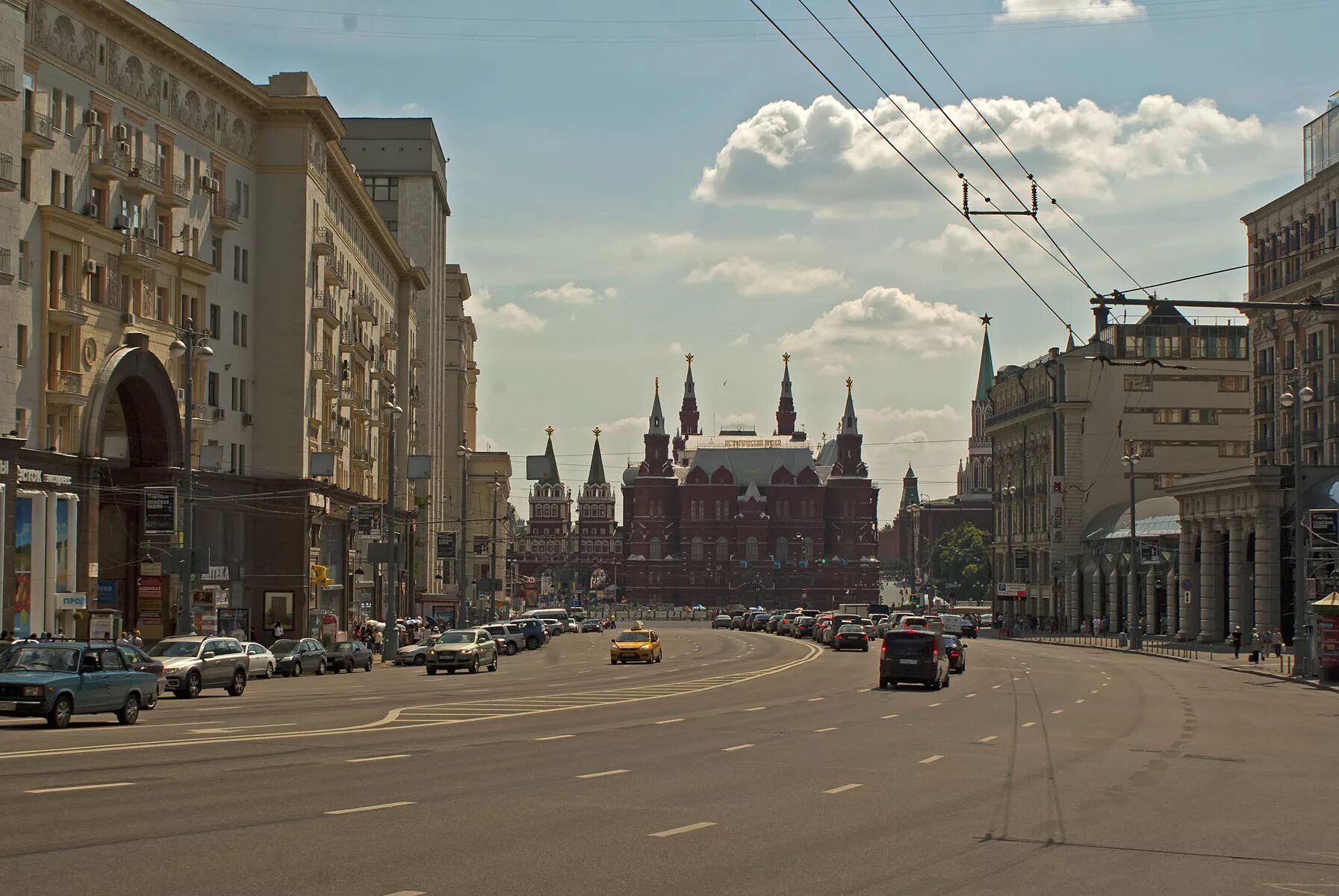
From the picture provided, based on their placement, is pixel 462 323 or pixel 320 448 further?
pixel 462 323

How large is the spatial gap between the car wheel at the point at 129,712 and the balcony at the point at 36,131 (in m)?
24.8

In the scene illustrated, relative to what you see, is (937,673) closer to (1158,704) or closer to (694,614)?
(1158,704)

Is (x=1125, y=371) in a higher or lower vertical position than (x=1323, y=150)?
lower

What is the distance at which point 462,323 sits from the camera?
143375 millimetres

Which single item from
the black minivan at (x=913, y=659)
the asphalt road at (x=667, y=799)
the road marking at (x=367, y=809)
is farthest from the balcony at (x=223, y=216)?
the road marking at (x=367, y=809)

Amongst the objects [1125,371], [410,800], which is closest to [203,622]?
[410,800]

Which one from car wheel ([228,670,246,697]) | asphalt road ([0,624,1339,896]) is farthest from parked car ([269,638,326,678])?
asphalt road ([0,624,1339,896])

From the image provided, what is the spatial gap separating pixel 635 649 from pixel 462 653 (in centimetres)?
901

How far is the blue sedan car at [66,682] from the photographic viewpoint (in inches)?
974

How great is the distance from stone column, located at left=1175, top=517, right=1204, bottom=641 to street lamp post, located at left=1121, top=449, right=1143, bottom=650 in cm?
252

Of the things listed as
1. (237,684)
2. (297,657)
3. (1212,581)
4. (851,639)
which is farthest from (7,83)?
(1212,581)

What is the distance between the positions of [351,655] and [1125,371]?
80235 mm

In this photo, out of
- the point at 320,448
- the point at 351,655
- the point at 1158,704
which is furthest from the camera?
the point at 320,448

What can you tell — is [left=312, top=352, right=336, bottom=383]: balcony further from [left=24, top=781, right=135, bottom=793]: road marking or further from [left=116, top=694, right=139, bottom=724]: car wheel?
[left=24, top=781, right=135, bottom=793]: road marking
